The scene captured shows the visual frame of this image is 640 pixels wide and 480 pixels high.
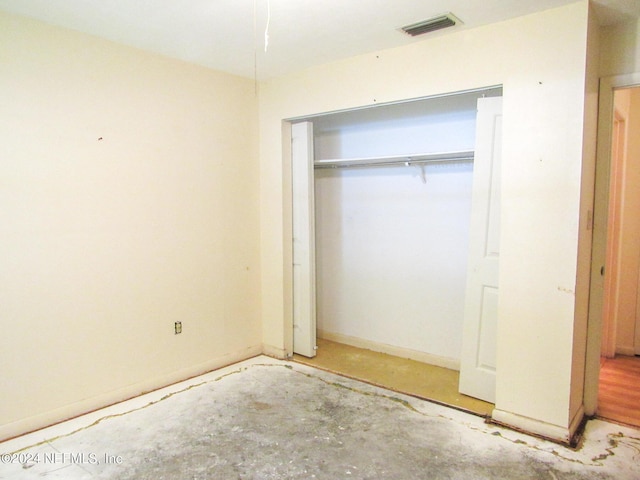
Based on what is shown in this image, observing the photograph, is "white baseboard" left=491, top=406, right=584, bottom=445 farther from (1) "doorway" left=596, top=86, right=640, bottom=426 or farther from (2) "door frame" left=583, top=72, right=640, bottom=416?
(1) "doorway" left=596, top=86, right=640, bottom=426

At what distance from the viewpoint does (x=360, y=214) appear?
404cm

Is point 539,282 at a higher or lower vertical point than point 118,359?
higher

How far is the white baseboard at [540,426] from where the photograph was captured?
2.39 metres

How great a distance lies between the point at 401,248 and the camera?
3.80m

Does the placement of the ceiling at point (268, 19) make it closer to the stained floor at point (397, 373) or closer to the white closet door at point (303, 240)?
the white closet door at point (303, 240)

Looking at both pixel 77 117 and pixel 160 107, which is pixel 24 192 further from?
pixel 160 107

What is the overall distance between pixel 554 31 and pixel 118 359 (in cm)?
340

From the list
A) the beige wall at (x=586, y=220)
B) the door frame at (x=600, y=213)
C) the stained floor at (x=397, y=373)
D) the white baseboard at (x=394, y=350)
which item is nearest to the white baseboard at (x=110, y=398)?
the stained floor at (x=397, y=373)

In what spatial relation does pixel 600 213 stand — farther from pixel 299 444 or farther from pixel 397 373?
pixel 299 444

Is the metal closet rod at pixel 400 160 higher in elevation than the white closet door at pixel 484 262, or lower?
higher

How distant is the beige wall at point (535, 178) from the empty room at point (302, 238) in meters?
0.01

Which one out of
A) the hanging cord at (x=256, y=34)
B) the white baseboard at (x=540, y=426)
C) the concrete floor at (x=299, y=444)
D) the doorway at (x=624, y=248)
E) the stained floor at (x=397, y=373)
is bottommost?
the stained floor at (x=397, y=373)

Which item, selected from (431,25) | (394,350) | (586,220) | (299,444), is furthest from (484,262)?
(299,444)

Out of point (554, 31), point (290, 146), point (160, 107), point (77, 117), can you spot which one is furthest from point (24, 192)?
point (554, 31)
